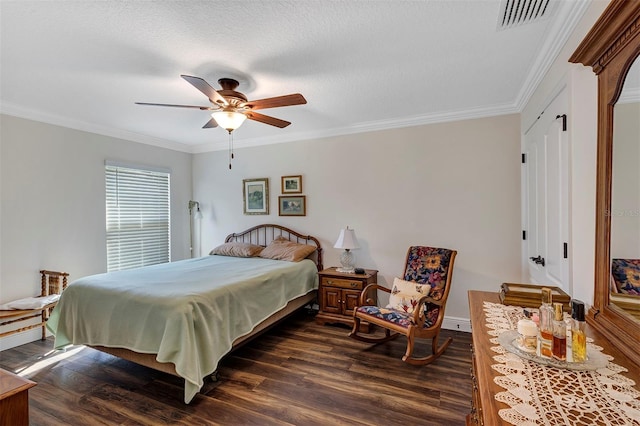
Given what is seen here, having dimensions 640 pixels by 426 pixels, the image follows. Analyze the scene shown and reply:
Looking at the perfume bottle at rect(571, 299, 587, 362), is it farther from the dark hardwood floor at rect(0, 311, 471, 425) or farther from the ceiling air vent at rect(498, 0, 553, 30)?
the ceiling air vent at rect(498, 0, 553, 30)

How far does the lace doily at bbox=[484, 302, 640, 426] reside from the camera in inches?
32.9

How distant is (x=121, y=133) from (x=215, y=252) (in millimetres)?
2119

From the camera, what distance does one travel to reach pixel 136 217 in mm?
4527

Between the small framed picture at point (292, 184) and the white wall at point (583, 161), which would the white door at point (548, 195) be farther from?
the small framed picture at point (292, 184)

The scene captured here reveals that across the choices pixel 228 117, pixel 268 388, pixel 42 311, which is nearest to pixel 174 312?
pixel 268 388

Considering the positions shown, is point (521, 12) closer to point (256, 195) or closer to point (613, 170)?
point (613, 170)

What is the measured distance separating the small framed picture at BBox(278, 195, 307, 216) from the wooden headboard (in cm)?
25

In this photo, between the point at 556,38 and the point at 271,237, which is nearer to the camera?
the point at 556,38

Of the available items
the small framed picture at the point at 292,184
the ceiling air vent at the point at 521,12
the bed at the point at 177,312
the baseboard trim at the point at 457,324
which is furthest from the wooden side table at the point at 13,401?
the baseboard trim at the point at 457,324

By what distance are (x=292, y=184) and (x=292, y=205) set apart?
32 cm

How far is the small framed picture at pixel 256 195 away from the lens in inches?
188

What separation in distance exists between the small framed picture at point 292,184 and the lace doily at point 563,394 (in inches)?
142

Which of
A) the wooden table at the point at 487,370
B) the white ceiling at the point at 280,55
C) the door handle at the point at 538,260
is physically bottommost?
the wooden table at the point at 487,370

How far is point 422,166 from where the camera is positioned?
379 centimetres
